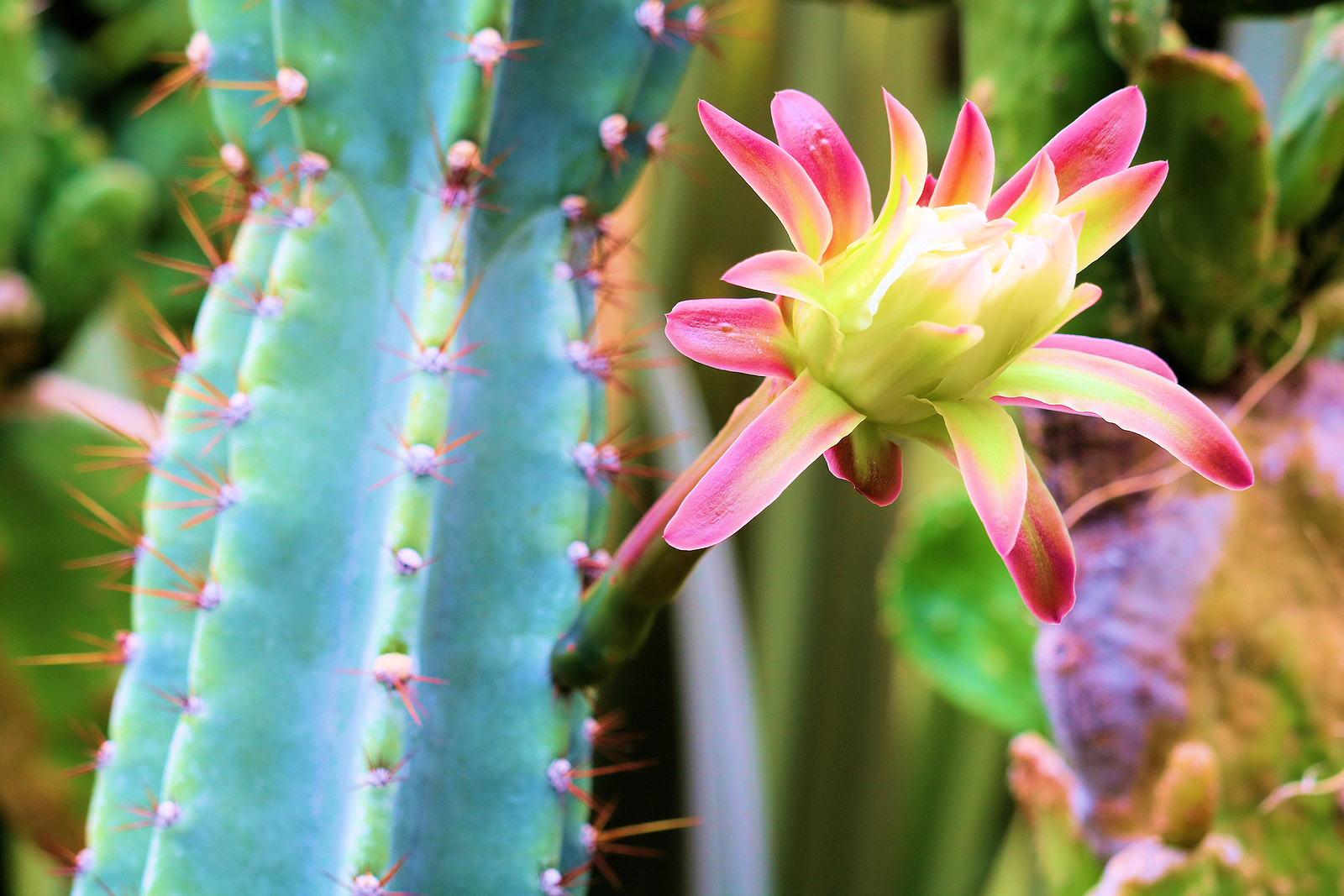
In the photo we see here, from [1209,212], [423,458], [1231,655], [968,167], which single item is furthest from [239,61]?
[1231,655]

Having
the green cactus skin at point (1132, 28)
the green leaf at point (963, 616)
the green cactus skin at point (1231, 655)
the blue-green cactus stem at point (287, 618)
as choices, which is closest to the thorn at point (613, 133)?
the blue-green cactus stem at point (287, 618)

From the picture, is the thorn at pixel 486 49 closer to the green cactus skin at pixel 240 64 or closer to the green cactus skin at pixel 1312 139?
the green cactus skin at pixel 240 64

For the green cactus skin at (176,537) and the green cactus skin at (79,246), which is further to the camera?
the green cactus skin at (79,246)

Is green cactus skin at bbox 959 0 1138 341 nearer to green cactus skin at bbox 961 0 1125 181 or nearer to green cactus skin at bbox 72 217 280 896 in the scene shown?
green cactus skin at bbox 961 0 1125 181

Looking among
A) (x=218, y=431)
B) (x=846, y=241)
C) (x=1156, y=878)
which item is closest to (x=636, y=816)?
(x=1156, y=878)

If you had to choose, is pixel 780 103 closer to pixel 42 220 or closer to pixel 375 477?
pixel 375 477

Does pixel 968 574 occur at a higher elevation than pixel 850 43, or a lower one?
lower
